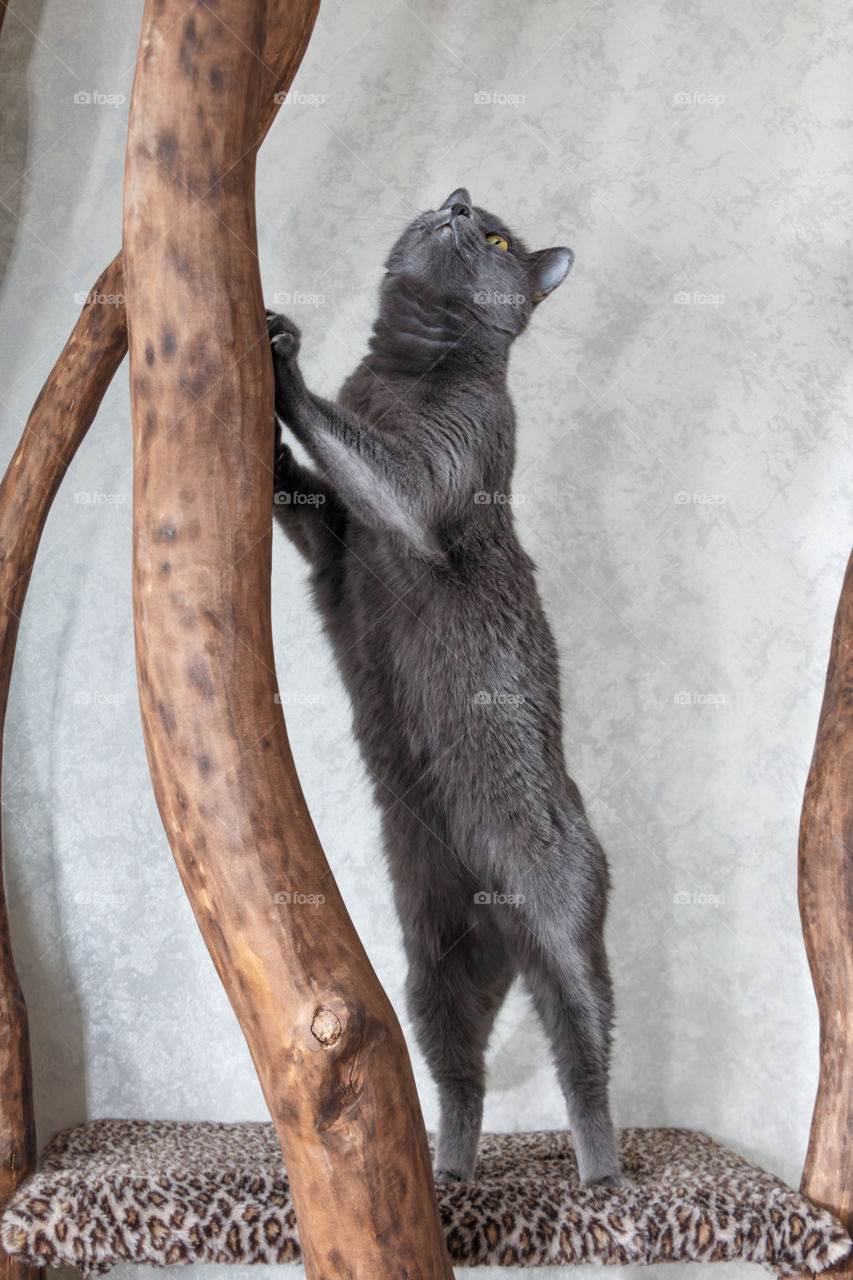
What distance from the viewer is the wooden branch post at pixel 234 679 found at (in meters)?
0.83

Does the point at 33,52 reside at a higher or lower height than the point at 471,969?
higher

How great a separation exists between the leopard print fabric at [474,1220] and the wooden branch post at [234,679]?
30 cm

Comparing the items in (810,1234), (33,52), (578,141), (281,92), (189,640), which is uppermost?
(33,52)

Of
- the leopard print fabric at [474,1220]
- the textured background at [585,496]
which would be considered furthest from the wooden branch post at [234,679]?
the textured background at [585,496]

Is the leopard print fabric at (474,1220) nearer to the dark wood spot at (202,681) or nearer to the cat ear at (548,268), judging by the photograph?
the dark wood spot at (202,681)

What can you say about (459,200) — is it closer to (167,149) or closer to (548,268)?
(548,268)

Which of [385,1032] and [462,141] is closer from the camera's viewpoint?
[385,1032]

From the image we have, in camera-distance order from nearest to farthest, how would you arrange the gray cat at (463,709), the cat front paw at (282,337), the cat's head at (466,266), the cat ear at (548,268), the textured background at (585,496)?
1. the cat front paw at (282,337)
2. the gray cat at (463,709)
3. the cat's head at (466,266)
4. the cat ear at (548,268)
5. the textured background at (585,496)

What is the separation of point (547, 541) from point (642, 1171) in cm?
111

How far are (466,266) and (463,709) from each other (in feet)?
2.06

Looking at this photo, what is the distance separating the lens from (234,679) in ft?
2.84

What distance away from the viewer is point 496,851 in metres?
1.27

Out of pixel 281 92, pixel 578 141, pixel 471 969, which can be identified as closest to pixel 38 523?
pixel 281 92

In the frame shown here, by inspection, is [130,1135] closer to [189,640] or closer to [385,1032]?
[385,1032]
